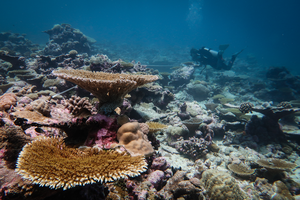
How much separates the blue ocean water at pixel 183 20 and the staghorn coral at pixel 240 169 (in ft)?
199

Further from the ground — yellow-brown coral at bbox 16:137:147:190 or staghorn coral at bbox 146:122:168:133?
staghorn coral at bbox 146:122:168:133

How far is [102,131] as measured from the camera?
207 centimetres

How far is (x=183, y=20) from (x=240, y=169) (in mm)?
158430

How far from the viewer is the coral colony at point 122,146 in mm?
1335

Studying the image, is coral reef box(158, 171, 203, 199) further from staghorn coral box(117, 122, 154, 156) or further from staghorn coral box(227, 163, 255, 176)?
staghorn coral box(227, 163, 255, 176)

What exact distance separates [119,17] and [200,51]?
142263 mm

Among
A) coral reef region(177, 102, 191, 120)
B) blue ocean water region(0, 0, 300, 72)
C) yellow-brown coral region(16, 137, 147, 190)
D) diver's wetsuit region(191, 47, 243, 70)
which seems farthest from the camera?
blue ocean water region(0, 0, 300, 72)

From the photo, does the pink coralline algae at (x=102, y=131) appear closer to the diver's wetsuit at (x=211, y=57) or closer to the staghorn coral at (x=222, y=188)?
the staghorn coral at (x=222, y=188)

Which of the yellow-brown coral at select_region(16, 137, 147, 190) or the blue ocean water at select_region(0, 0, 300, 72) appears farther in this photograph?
the blue ocean water at select_region(0, 0, 300, 72)

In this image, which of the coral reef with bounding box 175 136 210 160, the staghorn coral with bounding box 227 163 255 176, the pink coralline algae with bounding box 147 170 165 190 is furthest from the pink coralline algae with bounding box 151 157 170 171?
the staghorn coral with bounding box 227 163 255 176

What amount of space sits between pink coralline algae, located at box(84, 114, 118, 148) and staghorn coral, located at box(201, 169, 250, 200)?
269cm

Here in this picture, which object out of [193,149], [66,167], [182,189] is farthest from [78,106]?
[193,149]

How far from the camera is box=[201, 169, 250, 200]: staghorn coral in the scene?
9.30ft

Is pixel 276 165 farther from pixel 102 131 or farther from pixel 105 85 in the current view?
pixel 105 85
